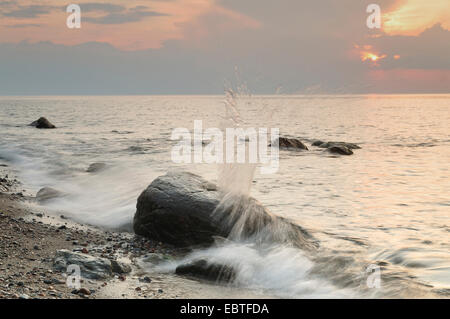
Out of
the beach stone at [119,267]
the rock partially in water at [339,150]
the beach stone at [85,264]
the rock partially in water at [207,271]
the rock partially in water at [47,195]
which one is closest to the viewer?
the beach stone at [85,264]

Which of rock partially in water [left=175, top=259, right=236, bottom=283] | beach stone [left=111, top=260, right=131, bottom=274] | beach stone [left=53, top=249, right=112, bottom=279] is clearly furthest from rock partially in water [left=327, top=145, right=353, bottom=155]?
beach stone [left=53, top=249, right=112, bottom=279]

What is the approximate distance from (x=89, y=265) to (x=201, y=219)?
2.26 metres

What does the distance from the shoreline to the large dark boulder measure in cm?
29

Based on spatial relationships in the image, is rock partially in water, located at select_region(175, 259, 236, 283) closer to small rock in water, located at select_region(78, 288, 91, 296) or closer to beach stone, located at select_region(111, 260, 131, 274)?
beach stone, located at select_region(111, 260, 131, 274)

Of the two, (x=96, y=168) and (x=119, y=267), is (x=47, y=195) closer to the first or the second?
(x=96, y=168)

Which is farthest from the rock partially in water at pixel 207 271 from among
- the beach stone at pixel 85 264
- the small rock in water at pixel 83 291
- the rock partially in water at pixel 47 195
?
the rock partially in water at pixel 47 195

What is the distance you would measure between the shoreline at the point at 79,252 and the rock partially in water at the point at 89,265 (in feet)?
0.29

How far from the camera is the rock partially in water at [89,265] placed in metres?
5.71

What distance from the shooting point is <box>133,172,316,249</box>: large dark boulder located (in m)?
7.46

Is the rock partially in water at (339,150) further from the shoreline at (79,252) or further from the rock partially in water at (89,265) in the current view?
the rock partially in water at (89,265)

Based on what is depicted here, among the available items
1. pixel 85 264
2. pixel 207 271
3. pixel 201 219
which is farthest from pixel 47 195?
pixel 207 271
